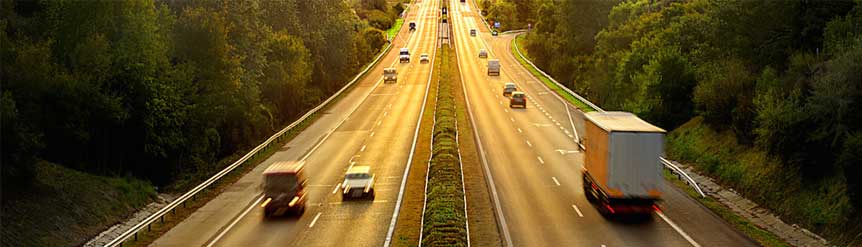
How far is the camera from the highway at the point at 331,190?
30062 mm

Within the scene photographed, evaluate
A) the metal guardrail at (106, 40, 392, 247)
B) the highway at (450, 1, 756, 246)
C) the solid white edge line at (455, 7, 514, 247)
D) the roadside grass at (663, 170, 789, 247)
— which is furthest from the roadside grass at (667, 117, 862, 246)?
the metal guardrail at (106, 40, 392, 247)

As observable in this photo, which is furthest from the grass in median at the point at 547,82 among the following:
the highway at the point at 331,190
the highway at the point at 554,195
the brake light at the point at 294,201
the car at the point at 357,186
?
the brake light at the point at 294,201

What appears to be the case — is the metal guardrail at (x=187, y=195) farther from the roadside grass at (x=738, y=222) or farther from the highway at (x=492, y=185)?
the roadside grass at (x=738, y=222)

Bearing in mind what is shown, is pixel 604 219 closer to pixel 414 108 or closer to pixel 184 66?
pixel 184 66

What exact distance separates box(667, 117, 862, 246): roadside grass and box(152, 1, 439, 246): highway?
662 inches

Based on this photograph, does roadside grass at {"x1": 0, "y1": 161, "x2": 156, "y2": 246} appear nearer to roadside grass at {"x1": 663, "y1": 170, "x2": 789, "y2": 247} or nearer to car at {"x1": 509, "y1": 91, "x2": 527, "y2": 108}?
roadside grass at {"x1": 663, "y1": 170, "x2": 789, "y2": 247}

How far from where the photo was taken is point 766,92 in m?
38.2

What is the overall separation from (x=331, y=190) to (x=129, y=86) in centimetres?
1172

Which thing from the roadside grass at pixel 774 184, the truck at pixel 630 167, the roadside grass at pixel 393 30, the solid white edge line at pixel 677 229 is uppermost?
the roadside grass at pixel 393 30

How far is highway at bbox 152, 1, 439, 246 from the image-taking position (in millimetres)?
30062

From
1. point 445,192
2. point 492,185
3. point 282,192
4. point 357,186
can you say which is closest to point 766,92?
point 492,185

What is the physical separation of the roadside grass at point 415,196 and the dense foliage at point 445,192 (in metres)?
0.64

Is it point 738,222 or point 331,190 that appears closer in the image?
point 738,222

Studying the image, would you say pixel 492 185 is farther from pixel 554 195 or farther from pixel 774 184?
pixel 774 184
